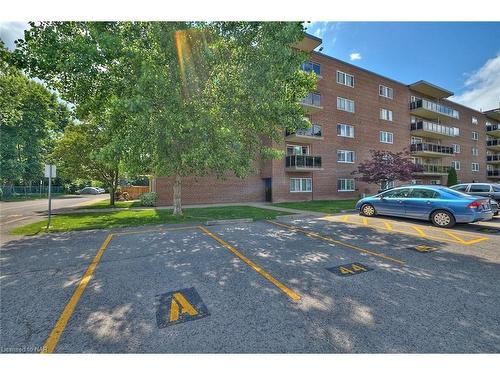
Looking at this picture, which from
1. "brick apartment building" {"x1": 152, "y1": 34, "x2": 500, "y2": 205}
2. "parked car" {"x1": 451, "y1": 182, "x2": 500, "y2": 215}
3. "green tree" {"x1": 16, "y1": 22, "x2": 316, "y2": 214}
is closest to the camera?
"green tree" {"x1": 16, "y1": 22, "x2": 316, "y2": 214}

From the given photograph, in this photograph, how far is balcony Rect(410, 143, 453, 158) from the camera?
2905 centimetres

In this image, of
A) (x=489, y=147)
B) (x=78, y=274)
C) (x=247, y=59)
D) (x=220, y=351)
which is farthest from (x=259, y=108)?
(x=489, y=147)

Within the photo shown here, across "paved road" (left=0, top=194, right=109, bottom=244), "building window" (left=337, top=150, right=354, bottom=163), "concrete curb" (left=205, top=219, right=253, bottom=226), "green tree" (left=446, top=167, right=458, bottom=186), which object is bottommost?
"paved road" (left=0, top=194, right=109, bottom=244)

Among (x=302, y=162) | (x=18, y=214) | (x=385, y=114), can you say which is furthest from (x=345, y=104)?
(x=18, y=214)

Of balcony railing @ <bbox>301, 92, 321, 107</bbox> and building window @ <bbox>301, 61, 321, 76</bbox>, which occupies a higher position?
building window @ <bbox>301, 61, 321, 76</bbox>

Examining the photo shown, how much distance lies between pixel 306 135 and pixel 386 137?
42.6 feet

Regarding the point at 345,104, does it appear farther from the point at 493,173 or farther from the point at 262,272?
the point at 493,173

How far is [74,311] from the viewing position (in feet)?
11.0

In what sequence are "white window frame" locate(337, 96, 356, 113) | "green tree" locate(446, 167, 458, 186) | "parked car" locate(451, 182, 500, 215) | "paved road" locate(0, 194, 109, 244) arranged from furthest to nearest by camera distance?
"green tree" locate(446, 167, 458, 186), "white window frame" locate(337, 96, 356, 113), "parked car" locate(451, 182, 500, 215), "paved road" locate(0, 194, 109, 244)

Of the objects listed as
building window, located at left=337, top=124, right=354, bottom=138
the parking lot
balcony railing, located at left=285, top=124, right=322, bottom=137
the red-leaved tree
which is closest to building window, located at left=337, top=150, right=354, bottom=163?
building window, located at left=337, top=124, right=354, bottom=138

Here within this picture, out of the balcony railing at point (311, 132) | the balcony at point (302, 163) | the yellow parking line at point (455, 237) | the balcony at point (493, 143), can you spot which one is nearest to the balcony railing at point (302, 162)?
the balcony at point (302, 163)

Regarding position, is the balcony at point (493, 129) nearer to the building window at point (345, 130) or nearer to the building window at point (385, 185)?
the building window at point (385, 185)

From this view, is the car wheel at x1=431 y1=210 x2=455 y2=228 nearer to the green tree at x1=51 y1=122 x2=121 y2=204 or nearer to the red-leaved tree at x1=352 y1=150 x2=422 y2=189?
the red-leaved tree at x1=352 y1=150 x2=422 y2=189

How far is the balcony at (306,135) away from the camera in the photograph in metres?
20.6
